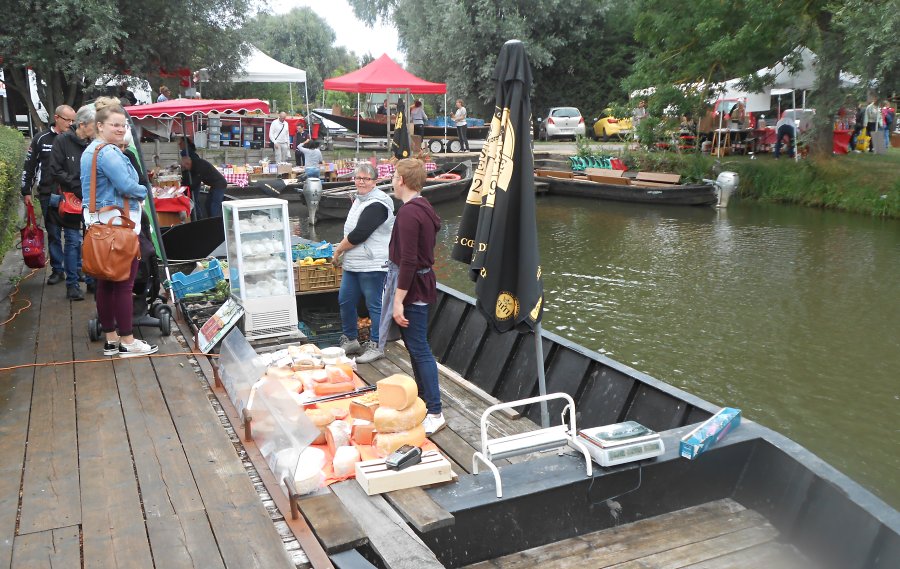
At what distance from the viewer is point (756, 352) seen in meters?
8.96

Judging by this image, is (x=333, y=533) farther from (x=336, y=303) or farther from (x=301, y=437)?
(x=336, y=303)

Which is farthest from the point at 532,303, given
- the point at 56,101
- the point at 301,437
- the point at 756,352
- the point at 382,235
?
the point at 56,101

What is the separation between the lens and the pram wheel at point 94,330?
6.04 m

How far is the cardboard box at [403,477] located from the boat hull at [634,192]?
57.2 feet

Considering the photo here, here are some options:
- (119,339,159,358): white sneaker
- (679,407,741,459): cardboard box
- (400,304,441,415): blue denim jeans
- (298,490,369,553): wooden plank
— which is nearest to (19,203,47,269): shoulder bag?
(119,339,159,358): white sneaker

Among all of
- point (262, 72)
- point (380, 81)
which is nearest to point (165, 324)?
point (380, 81)

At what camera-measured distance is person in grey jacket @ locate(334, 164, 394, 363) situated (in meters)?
5.90

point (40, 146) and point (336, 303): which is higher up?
point (40, 146)

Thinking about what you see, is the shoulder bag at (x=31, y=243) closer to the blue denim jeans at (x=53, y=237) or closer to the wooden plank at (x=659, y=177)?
the blue denim jeans at (x=53, y=237)

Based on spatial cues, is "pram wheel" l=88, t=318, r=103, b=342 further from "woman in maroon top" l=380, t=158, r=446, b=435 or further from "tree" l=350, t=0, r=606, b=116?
"tree" l=350, t=0, r=606, b=116

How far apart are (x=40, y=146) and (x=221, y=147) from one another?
60.0 feet

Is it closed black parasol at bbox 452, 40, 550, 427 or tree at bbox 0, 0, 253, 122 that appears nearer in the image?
closed black parasol at bbox 452, 40, 550, 427

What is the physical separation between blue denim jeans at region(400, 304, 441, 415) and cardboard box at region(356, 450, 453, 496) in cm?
112

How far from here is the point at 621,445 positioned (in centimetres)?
369
